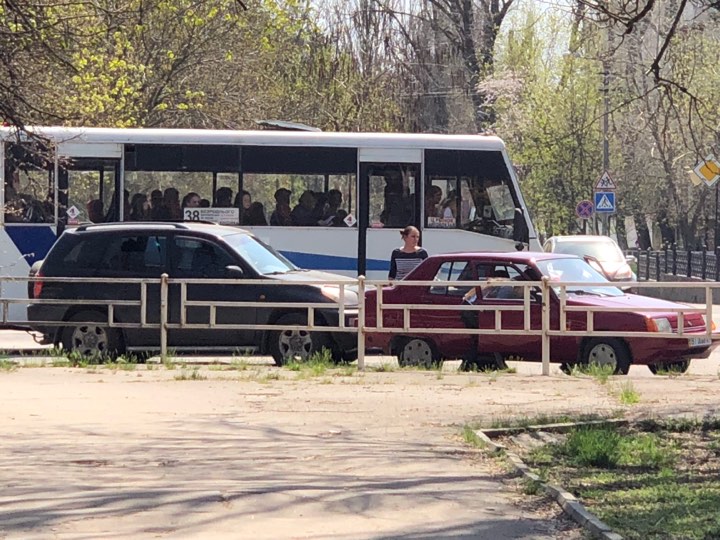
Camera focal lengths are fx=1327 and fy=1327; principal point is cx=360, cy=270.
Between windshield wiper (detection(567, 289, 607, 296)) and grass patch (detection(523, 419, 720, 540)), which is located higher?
windshield wiper (detection(567, 289, 607, 296))

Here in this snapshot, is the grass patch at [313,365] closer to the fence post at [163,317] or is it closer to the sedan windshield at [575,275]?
the fence post at [163,317]

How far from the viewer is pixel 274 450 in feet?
30.9

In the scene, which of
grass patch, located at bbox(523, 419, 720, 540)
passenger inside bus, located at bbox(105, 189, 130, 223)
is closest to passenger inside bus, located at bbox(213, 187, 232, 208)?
passenger inside bus, located at bbox(105, 189, 130, 223)

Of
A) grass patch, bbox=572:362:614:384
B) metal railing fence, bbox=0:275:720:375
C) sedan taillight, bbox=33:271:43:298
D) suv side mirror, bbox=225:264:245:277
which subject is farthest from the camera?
sedan taillight, bbox=33:271:43:298

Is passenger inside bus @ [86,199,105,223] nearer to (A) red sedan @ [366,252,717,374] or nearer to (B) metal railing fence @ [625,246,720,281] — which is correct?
(A) red sedan @ [366,252,717,374]

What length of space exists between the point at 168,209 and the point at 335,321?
253 inches

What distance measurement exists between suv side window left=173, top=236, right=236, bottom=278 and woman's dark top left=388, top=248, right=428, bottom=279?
2421mm

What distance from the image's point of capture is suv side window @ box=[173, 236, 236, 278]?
641 inches

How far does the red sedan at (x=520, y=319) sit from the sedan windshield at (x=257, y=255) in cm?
146

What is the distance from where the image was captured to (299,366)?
14930 mm

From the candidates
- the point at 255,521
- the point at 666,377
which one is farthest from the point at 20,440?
the point at 666,377

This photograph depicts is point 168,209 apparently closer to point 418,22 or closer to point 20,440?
point 20,440

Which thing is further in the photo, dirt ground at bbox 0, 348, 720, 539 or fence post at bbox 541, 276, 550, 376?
fence post at bbox 541, 276, 550, 376

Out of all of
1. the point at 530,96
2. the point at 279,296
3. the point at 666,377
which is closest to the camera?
the point at 666,377
